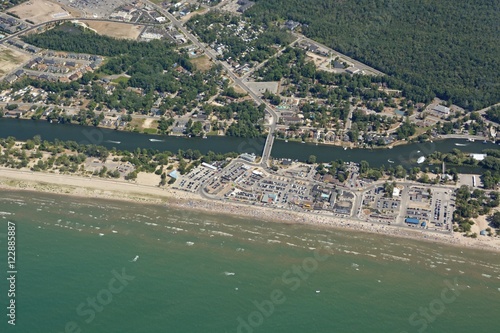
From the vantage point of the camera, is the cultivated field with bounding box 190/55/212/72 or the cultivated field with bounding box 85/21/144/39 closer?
the cultivated field with bounding box 190/55/212/72

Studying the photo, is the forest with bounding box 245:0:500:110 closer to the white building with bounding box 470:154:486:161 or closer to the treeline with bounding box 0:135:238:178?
the white building with bounding box 470:154:486:161

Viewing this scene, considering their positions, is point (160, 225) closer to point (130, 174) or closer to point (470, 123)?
point (130, 174)

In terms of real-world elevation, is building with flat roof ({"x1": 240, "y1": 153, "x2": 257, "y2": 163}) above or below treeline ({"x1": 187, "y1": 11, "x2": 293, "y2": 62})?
below

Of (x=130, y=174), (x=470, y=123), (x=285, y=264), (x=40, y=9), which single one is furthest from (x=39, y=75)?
(x=470, y=123)

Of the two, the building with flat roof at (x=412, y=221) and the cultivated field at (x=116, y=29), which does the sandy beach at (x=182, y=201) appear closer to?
the building with flat roof at (x=412, y=221)

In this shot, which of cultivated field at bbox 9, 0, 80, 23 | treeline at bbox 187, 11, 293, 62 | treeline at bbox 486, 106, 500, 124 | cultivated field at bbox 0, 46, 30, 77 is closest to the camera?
treeline at bbox 486, 106, 500, 124

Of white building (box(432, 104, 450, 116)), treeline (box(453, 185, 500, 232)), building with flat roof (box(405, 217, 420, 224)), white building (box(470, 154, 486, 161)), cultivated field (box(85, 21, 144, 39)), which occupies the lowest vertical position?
building with flat roof (box(405, 217, 420, 224))

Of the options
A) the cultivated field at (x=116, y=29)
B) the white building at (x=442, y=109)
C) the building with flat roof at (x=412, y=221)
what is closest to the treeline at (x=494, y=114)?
the white building at (x=442, y=109)

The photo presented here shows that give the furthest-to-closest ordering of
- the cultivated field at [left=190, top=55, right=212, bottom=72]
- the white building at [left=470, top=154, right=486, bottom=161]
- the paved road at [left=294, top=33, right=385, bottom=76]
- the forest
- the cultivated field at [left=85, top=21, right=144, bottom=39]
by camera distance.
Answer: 1. the cultivated field at [left=85, top=21, right=144, bottom=39]
2. the cultivated field at [left=190, top=55, right=212, bottom=72]
3. the paved road at [left=294, top=33, right=385, bottom=76]
4. the forest
5. the white building at [left=470, top=154, right=486, bottom=161]

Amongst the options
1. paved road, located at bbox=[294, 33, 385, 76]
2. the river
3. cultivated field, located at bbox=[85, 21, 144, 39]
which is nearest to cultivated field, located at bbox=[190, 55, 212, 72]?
cultivated field, located at bbox=[85, 21, 144, 39]
